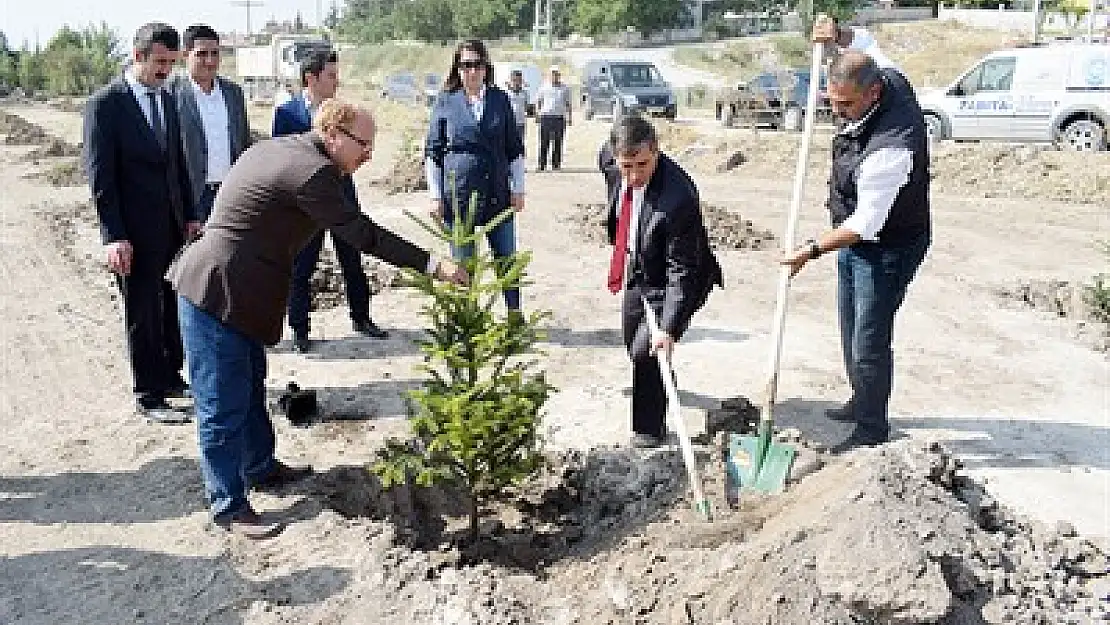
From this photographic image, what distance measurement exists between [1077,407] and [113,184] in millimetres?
5881

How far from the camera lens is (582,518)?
4.68m

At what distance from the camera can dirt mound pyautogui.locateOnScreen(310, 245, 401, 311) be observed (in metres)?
9.03

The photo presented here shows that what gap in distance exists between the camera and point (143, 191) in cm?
577

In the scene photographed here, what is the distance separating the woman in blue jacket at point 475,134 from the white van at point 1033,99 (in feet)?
40.9

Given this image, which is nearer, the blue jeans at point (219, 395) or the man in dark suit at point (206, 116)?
the blue jeans at point (219, 395)

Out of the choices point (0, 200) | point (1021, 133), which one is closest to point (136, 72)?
point (0, 200)

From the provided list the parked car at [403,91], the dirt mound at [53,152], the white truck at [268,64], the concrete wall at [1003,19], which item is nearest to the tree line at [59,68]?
the white truck at [268,64]

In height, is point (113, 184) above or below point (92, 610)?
above

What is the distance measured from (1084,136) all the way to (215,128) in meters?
16.6

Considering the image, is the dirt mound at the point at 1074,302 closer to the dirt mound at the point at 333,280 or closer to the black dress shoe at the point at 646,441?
the black dress shoe at the point at 646,441

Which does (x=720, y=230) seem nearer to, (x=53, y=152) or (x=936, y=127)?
(x=936, y=127)

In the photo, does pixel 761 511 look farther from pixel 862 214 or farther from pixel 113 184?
pixel 113 184

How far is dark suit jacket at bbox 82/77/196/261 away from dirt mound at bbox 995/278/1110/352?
6631 mm

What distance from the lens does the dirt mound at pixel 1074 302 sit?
827 centimetres
